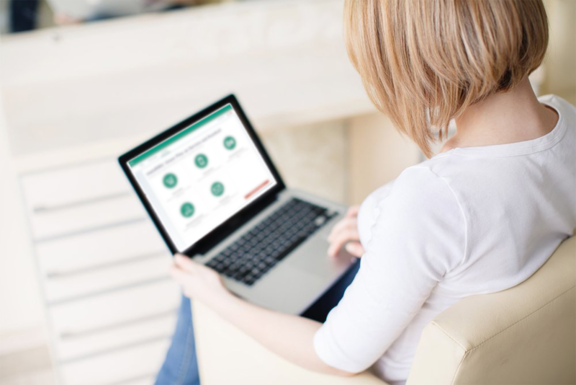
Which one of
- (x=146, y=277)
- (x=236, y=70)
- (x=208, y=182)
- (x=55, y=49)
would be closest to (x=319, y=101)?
(x=236, y=70)

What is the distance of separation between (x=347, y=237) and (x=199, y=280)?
0.27 m

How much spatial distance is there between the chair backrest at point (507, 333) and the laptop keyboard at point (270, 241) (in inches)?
16.4

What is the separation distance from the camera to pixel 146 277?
1492 millimetres

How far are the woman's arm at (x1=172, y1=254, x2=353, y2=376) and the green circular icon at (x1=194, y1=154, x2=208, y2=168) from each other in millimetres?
194

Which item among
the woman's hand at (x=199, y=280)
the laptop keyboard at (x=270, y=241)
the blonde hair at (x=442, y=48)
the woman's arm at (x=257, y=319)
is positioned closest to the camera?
the blonde hair at (x=442, y=48)

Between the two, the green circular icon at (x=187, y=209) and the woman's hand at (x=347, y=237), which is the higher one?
the green circular icon at (x=187, y=209)

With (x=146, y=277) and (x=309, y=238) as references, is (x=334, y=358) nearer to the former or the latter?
(x=309, y=238)

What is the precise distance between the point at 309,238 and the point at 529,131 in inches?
20.8

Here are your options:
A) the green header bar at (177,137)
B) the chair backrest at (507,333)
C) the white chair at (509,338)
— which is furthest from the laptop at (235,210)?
the chair backrest at (507,333)

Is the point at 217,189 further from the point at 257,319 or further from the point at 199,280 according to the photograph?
the point at 257,319

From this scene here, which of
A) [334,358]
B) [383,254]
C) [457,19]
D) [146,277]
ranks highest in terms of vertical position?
[457,19]

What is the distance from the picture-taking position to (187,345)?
3.51 ft

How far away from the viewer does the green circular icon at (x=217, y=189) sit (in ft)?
3.70

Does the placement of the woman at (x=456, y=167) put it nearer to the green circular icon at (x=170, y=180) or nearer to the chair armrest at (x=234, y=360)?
the chair armrest at (x=234, y=360)
